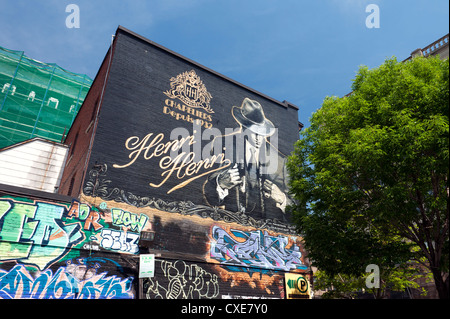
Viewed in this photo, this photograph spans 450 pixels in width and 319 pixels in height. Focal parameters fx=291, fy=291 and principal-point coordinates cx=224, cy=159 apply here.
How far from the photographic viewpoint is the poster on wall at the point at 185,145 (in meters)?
14.7

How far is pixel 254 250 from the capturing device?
16969 millimetres

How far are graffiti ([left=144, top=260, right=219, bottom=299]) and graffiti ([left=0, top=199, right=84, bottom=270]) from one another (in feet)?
12.8

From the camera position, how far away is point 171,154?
16266 mm

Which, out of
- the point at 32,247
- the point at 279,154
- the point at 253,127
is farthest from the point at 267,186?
the point at 32,247

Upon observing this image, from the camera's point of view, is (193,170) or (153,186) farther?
(193,170)

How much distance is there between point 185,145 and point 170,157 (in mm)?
1263

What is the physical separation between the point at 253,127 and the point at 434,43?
1413cm

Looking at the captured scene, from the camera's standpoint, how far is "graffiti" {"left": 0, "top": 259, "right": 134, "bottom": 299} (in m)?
10.6

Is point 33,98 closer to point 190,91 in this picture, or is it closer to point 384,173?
point 190,91

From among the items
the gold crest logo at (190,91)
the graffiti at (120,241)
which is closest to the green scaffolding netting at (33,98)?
the gold crest logo at (190,91)

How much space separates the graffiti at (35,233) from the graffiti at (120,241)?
3.18 feet

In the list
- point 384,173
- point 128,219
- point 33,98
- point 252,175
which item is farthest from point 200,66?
point 33,98

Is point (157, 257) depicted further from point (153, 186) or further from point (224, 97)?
point (224, 97)

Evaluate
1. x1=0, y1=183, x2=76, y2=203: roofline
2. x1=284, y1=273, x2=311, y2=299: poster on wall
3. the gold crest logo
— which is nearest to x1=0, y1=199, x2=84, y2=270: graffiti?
x1=0, y1=183, x2=76, y2=203: roofline
